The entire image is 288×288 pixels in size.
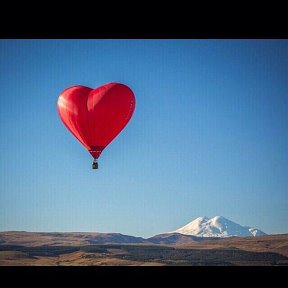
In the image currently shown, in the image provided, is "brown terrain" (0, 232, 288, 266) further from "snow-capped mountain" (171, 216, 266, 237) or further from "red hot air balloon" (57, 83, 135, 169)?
"snow-capped mountain" (171, 216, 266, 237)

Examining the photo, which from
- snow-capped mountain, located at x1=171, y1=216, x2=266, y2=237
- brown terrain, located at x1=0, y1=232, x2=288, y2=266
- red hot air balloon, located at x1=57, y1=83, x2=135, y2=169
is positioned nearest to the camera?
red hot air balloon, located at x1=57, y1=83, x2=135, y2=169

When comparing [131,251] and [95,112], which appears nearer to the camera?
[95,112]

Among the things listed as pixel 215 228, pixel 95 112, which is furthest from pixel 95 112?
pixel 215 228

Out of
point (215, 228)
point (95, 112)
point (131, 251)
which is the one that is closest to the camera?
point (95, 112)

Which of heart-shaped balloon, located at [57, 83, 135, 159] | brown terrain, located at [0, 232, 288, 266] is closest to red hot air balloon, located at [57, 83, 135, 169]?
heart-shaped balloon, located at [57, 83, 135, 159]

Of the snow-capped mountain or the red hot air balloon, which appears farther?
the snow-capped mountain

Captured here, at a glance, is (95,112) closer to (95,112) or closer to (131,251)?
(95,112)

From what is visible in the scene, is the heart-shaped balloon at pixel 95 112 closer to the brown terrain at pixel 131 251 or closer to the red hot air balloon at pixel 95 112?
the red hot air balloon at pixel 95 112

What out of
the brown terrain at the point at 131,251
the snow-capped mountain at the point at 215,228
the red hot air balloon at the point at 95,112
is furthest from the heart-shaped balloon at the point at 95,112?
the snow-capped mountain at the point at 215,228
